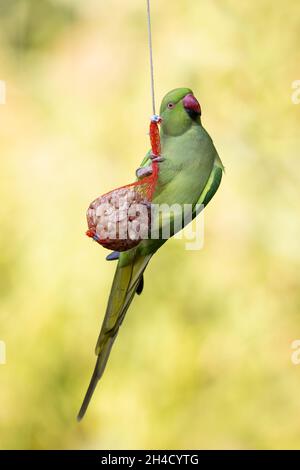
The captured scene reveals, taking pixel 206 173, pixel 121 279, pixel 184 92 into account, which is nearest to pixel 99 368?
pixel 121 279

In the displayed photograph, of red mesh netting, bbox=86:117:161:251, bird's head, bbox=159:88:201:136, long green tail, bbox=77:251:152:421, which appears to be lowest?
long green tail, bbox=77:251:152:421

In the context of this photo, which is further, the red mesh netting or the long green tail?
the long green tail

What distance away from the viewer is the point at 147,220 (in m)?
1.63

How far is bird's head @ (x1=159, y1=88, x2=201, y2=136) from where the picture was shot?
1689 millimetres

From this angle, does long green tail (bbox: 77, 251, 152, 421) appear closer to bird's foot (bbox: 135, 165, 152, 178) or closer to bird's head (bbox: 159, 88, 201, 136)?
bird's foot (bbox: 135, 165, 152, 178)

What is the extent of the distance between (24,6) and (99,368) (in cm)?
165

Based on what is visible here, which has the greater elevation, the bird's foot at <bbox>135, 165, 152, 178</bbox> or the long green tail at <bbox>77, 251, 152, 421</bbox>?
the bird's foot at <bbox>135, 165, 152, 178</bbox>

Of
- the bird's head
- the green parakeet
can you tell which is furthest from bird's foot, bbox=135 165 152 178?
the bird's head

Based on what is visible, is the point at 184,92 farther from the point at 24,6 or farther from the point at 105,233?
the point at 24,6

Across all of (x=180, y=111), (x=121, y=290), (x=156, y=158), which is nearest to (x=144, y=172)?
(x=156, y=158)

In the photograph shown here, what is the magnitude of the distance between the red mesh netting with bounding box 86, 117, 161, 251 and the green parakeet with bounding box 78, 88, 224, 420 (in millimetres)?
45

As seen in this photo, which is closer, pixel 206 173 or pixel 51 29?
pixel 206 173

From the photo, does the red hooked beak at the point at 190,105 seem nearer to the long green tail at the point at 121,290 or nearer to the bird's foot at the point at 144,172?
the bird's foot at the point at 144,172

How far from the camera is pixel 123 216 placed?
1.61 meters
